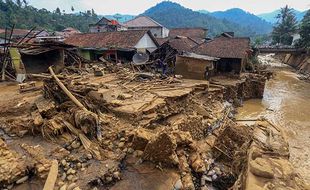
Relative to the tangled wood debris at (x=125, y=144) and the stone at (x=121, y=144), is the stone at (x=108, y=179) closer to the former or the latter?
the tangled wood debris at (x=125, y=144)

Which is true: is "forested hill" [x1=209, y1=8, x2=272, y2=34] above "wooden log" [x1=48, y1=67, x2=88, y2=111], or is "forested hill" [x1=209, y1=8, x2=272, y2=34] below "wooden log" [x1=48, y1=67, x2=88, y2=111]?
above

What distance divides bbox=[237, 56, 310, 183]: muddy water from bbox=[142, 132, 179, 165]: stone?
6.85 m

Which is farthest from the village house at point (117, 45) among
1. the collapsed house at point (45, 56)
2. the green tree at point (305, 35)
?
the green tree at point (305, 35)

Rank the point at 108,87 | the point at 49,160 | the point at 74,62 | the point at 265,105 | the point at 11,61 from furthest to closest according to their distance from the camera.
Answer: the point at 265,105 → the point at 74,62 → the point at 11,61 → the point at 108,87 → the point at 49,160

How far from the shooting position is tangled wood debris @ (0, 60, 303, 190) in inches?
240

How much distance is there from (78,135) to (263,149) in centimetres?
605

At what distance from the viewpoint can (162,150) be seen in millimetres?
6625

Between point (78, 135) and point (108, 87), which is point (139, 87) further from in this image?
point (78, 135)

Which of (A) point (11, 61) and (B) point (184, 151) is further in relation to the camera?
(A) point (11, 61)

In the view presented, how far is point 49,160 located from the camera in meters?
6.58

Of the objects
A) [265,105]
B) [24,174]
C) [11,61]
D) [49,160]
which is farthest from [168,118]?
[265,105]

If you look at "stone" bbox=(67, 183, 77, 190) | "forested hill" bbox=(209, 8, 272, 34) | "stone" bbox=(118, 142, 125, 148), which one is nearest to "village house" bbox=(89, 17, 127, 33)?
"stone" bbox=(118, 142, 125, 148)

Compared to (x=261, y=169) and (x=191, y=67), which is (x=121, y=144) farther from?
(x=191, y=67)

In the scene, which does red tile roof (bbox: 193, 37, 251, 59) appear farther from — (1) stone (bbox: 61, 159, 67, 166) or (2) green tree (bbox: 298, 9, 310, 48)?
(1) stone (bbox: 61, 159, 67, 166)
